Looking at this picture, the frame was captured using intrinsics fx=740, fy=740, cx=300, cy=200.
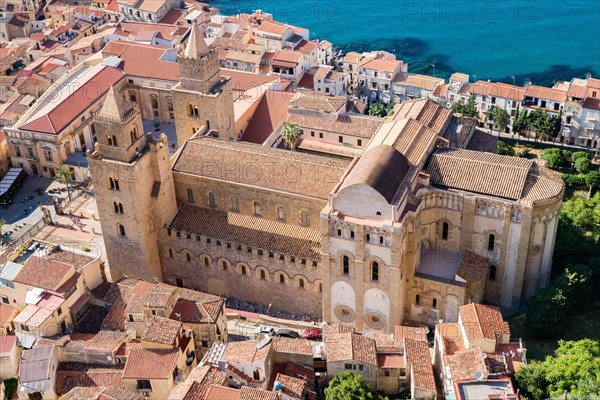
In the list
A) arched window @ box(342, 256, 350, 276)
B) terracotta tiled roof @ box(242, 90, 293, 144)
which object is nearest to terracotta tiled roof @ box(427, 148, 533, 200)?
arched window @ box(342, 256, 350, 276)

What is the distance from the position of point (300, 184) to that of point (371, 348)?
53.4 feet

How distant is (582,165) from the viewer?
91.8 m

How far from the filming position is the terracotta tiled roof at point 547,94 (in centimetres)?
10112

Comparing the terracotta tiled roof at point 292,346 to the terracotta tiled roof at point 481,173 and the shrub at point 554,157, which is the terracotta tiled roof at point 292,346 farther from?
the shrub at point 554,157

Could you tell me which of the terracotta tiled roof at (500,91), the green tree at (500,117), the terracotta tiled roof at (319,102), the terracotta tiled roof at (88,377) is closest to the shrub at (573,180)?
the green tree at (500,117)

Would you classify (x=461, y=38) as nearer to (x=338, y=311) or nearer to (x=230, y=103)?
(x=230, y=103)

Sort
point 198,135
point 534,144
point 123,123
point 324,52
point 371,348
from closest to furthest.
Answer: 1. point 371,348
2. point 123,123
3. point 198,135
4. point 534,144
5. point 324,52

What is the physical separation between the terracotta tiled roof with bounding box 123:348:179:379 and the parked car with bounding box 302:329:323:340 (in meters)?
12.2

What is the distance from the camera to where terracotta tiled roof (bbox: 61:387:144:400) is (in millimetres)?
51750

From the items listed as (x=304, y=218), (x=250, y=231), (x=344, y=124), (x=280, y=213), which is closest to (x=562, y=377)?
(x=304, y=218)

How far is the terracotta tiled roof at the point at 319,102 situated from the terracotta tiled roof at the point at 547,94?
3313 cm

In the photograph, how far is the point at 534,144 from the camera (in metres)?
102

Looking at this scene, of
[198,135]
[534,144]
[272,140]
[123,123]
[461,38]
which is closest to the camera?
[123,123]

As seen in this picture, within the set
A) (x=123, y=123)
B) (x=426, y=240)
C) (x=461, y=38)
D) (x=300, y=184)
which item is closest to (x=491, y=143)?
(x=426, y=240)
